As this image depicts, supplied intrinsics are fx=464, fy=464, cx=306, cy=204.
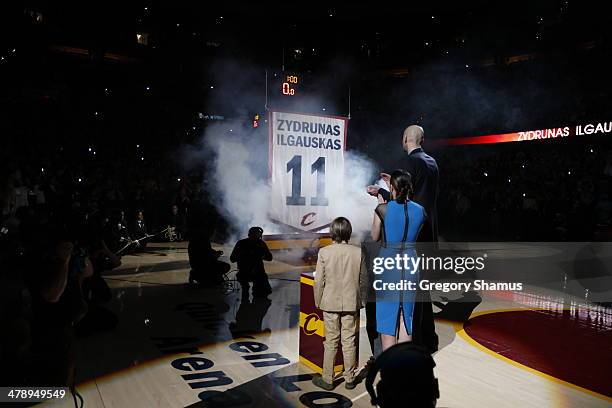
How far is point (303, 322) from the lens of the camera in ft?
14.9

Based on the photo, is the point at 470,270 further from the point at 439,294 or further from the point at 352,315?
the point at 352,315

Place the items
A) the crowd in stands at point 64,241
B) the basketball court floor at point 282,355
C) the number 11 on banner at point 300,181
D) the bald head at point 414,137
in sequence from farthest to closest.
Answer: the number 11 on banner at point 300,181
the bald head at point 414,137
the basketball court floor at point 282,355
the crowd in stands at point 64,241

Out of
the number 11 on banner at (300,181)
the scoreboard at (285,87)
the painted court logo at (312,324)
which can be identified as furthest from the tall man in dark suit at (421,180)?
the scoreboard at (285,87)

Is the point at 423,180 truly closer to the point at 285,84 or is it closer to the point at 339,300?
the point at 339,300

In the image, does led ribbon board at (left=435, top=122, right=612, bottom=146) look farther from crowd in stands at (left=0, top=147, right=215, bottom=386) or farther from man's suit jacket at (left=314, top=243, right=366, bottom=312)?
man's suit jacket at (left=314, top=243, right=366, bottom=312)

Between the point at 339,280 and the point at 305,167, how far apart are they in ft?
13.7

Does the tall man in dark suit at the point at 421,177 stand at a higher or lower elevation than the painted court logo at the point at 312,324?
higher

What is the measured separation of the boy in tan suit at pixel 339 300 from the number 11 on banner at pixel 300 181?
3.89 metres

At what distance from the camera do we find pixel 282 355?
478 cm

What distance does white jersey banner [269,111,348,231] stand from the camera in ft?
25.0


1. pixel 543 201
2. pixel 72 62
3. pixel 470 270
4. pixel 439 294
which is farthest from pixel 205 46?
pixel 439 294

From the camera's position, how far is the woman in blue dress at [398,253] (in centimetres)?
382

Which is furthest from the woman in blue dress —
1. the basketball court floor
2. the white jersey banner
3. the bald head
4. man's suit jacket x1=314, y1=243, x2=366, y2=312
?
the white jersey banner

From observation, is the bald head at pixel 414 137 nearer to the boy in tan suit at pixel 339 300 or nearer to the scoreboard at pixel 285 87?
the boy in tan suit at pixel 339 300
